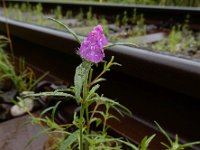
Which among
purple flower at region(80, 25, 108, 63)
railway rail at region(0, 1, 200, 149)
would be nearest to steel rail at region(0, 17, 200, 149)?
railway rail at region(0, 1, 200, 149)

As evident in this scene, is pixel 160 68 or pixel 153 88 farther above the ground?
pixel 160 68

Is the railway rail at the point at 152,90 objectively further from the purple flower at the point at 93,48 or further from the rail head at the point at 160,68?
the purple flower at the point at 93,48

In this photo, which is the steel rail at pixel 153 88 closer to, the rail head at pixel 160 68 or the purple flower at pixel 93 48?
the rail head at pixel 160 68

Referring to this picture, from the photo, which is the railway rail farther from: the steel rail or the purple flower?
the purple flower

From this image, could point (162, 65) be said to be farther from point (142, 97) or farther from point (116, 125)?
point (116, 125)

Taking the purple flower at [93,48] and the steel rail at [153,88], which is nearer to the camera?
the purple flower at [93,48]

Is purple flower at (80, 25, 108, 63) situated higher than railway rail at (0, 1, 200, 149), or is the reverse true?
purple flower at (80, 25, 108, 63)

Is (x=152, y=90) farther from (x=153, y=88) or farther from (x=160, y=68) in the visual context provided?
(x=160, y=68)

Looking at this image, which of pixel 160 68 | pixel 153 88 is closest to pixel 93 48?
pixel 160 68

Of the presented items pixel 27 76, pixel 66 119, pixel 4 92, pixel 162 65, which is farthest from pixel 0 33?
pixel 162 65

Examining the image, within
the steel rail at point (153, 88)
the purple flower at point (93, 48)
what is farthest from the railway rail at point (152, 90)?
the purple flower at point (93, 48)

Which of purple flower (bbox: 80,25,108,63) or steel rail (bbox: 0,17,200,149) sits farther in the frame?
steel rail (bbox: 0,17,200,149)

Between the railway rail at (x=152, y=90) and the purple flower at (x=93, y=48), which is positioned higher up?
the purple flower at (x=93, y=48)

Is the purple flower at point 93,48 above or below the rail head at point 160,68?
above
